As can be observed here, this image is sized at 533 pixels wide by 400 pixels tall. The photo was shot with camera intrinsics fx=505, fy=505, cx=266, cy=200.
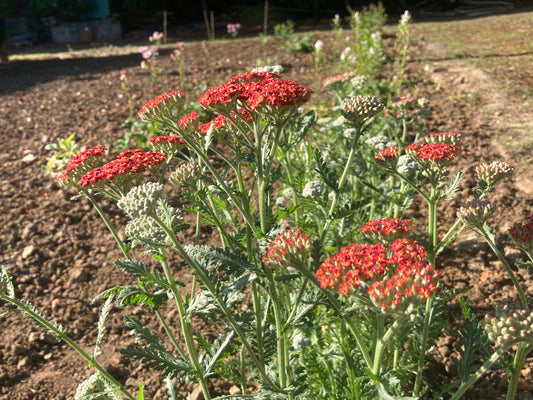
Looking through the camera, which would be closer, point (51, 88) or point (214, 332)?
point (214, 332)

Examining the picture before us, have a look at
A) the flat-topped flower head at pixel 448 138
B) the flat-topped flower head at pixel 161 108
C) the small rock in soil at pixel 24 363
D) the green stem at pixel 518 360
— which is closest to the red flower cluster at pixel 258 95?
the flat-topped flower head at pixel 161 108

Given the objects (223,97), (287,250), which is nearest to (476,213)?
(287,250)

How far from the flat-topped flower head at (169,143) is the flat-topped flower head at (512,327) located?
1.36 metres

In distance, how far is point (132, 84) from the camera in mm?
7965

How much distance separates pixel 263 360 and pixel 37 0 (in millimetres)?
16984

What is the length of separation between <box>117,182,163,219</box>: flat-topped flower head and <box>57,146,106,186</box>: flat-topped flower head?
585mm

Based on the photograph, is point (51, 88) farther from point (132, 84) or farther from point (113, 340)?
point (113, 340)

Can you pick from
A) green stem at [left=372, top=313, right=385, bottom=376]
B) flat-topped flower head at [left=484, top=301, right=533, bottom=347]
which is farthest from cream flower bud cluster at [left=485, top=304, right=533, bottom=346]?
green stem at [left=372, top=313, right=385, bottom=376]

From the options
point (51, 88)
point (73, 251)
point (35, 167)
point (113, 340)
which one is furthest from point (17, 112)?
point (113, 340)

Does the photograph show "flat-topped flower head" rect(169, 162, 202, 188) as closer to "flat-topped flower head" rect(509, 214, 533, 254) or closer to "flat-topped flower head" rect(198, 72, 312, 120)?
"flat-topped flower head" rect(198, 72, 312, 120)

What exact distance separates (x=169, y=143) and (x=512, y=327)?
1.44 m

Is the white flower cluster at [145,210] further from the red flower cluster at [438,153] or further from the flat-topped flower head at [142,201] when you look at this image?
the red flower cluster at [438,153]

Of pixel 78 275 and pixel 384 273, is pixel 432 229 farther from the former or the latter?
pixel 78 275

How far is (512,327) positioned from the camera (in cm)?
141
